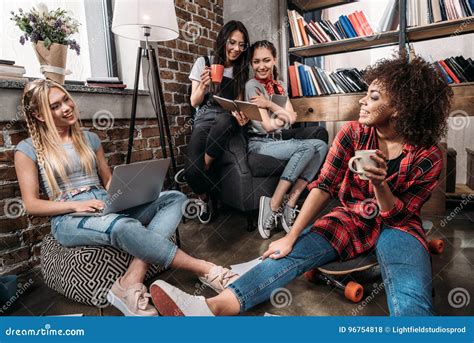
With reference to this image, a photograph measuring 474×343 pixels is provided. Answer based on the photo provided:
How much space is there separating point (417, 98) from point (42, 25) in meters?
1.73

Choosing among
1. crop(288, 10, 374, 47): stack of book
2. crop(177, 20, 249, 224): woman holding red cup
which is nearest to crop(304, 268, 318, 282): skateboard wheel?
crop(177, 20, 249, 224): woman holding red cup

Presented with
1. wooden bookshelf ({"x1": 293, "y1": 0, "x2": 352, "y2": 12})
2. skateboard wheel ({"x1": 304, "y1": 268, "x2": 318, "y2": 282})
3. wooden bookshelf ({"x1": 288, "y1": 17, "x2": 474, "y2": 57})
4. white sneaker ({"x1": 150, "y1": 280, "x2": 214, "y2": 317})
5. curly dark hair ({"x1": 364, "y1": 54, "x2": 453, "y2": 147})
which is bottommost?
skateboard wheel ({"x1": 304, "y1": 268, "x2": 318, "y2": 282})

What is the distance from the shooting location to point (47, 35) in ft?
5.13

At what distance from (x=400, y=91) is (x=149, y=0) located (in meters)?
1.37

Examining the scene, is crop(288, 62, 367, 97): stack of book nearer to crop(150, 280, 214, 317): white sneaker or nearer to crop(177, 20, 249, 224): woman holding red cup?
crop(177, 20, 249, 224): woman holding red cup

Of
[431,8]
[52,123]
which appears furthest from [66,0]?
[431,8]

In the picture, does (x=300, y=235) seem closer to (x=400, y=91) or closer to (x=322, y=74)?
(x=400, y=91)

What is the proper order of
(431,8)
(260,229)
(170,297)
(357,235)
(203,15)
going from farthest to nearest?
(203,15), (431,8), (260,229), (357,235), (170,297)

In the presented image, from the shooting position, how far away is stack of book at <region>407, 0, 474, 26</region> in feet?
6.67

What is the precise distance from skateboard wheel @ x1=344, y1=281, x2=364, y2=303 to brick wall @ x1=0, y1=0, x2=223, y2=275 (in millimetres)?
1527

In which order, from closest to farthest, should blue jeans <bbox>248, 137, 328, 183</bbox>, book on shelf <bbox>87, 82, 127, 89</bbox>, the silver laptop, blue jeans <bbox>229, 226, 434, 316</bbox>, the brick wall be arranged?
blue jeans <bbox>229, 226, 434, 316</bbox>
the silver laptop
the brick wall
book on shelf <bbox>87, 82, 127, 89</bbox>
blue jeans <bbox>248, 137, 328, 183</bbox>

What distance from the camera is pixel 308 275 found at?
1.34 meters

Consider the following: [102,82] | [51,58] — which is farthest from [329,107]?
[51,58]

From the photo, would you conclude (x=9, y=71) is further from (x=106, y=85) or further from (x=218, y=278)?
(x=218, y=278)
